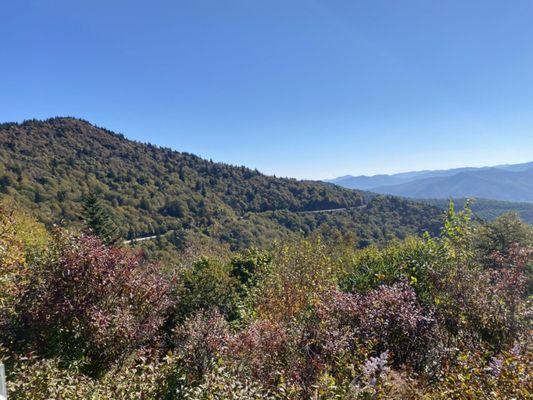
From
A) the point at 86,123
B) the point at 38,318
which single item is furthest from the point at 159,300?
the point at 86,123

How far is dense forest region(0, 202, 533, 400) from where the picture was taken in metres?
3.99

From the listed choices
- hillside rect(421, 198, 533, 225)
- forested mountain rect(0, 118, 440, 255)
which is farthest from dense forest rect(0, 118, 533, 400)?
hillside rect(421, 198, 533, 225)

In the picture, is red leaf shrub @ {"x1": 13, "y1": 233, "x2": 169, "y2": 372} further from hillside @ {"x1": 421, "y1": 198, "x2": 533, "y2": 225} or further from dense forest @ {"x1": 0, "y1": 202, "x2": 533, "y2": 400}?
hillside @ {"x1": 421, "y1": 198, "x2": 533, "y2": 225}

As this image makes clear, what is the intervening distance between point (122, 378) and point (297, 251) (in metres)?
9.44

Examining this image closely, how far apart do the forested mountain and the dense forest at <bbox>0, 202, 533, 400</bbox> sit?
1881 inches

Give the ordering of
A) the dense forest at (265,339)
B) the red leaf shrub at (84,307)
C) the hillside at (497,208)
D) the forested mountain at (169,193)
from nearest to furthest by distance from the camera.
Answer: the dense forest at (265,339)
the red leaf shrub at (84,307)
the forested mountain at (169,193)
the hillside at (497,208)

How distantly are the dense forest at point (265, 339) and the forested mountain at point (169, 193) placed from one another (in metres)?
47.8

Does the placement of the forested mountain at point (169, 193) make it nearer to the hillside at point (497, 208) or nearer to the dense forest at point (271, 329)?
the dense forest at point (271, 329)

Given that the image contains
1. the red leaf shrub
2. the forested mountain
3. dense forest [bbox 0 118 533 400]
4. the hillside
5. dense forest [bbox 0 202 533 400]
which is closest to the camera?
dense forest [bbox 0 202 533 400]

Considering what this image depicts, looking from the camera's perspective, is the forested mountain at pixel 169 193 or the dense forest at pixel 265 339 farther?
the forested mountain at pixel 169 193

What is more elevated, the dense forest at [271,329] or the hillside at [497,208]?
the dense forest at [271,329]

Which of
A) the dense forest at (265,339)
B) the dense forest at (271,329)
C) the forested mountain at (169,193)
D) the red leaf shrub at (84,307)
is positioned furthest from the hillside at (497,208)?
the red leaf shrub at (84,307)

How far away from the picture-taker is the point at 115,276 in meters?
6.54

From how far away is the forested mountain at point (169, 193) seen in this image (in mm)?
66875
